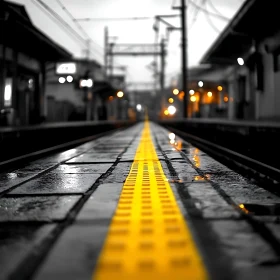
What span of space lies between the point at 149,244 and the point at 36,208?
6.19 feet

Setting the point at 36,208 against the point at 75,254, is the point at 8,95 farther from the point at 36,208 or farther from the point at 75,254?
the point at 75,254

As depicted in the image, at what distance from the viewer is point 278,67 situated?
671 inches

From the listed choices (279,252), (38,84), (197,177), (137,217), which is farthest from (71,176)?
(38,84)

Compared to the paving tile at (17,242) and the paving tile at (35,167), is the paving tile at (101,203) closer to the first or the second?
the paving tile at (17,242)

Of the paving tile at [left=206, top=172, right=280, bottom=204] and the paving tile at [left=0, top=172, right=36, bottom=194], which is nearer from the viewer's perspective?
the paving tile at [left=206, top=172, right=280, bottom=204]

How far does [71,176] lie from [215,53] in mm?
20304

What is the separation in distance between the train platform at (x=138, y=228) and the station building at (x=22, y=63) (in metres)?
Answer: 11.0

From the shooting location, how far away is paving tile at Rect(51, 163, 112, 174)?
7848 millimetres

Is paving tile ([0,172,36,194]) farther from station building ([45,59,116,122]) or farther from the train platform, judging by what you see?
station building ([45,59,116,122])

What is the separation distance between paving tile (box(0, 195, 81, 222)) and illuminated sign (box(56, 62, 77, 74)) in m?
25.8

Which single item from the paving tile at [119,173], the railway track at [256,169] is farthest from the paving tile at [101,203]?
the railway track at [256,169]

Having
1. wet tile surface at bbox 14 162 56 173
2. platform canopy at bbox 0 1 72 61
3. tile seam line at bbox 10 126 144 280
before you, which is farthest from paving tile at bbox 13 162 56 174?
platform canopy at bbox 0 1 72 61

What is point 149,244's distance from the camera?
3.20 metres

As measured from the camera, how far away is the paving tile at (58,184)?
5.72 meters
